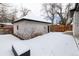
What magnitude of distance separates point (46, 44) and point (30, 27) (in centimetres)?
28

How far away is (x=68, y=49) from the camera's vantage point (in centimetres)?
211

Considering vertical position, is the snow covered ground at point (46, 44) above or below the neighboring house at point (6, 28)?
below

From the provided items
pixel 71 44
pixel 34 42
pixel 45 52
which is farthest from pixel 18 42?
pixel 71 44

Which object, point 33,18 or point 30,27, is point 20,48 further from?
point 33,18

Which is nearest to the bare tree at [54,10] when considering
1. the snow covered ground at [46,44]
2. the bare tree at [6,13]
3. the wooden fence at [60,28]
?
the wooden fence at [60,28]

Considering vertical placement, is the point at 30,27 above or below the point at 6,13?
below

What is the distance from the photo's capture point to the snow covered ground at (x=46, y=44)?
2.10 meters

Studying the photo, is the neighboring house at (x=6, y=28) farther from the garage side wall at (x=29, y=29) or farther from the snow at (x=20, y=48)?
the snow at (x=20, y=48)

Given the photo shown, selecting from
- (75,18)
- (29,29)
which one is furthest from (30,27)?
(75,18)

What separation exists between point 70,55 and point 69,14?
0.49 metres

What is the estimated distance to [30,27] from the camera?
6.98 ft

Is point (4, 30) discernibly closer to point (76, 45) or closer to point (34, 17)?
Answer: point (34, 17)

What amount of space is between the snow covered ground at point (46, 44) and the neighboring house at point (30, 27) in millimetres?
62

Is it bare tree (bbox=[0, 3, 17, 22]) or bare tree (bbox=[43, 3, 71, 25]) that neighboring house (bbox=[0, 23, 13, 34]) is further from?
bare tree (bbox=[43, 3, 71, 25])
